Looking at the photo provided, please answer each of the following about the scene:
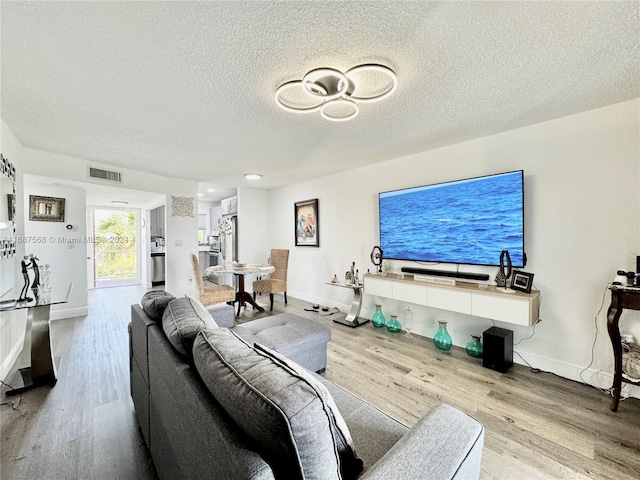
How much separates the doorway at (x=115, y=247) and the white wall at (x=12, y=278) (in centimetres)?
386

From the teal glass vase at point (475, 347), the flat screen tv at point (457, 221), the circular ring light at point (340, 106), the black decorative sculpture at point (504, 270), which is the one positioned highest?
the circular ring light at point (340, 106)

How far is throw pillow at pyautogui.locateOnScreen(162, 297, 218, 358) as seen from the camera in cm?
116

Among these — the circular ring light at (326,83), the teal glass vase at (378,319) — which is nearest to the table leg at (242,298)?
the teal glass vase at (378,319)

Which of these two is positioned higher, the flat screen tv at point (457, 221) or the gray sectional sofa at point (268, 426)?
the flat screen tv at point (457, 221)

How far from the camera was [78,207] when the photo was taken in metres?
4.07

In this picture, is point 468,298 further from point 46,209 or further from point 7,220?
point 46,209

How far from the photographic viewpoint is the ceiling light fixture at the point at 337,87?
1.66 meters

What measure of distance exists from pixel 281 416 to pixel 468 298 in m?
2.54

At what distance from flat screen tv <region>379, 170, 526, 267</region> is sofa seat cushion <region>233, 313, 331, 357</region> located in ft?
5.53

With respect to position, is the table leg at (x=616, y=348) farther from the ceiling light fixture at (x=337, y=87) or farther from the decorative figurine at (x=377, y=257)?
the ceiling light fixture at (x=337, y=87)

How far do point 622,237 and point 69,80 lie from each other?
14.0ft

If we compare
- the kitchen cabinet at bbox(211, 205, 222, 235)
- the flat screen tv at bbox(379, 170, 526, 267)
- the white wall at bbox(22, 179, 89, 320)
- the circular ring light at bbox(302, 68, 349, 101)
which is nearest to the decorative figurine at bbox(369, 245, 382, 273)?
the flat screen tv at bbox(379, 170, 526, 267)

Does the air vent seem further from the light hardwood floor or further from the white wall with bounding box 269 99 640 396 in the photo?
the white wall with bounding box 269 99 640 396

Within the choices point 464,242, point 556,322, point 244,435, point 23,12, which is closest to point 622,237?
point 556,322
